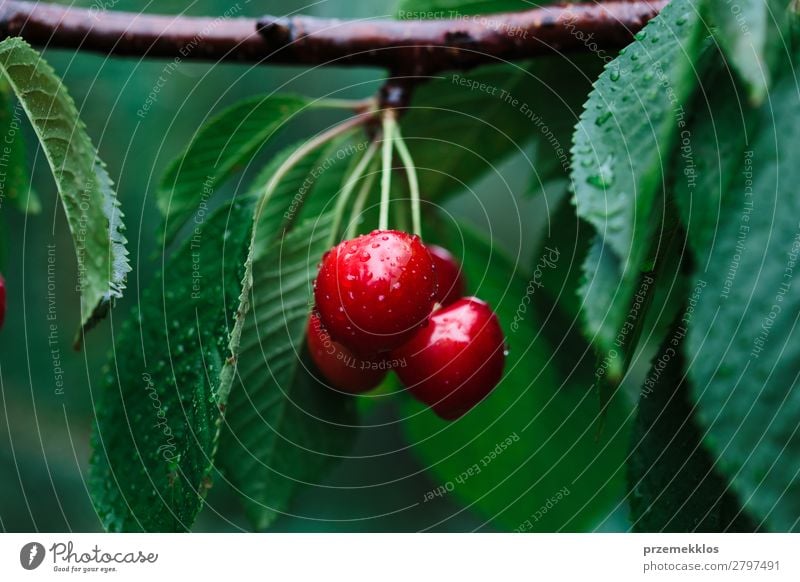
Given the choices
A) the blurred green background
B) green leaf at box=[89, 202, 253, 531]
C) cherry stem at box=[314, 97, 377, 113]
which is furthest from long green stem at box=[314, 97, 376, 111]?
the blurred green background

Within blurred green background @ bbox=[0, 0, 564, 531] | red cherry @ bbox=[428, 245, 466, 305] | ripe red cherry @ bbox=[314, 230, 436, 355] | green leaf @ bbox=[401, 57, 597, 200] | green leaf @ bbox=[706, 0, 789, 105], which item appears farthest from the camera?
blurred green background @ bbox=[0, 0, 564, 531]

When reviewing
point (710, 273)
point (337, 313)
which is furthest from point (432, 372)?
point (710, 273)

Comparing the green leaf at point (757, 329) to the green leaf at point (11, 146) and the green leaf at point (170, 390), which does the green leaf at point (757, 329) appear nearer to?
the green leaf at point (170, 390)

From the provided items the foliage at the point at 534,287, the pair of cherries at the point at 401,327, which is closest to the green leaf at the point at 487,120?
the foliage at the point at 534,287

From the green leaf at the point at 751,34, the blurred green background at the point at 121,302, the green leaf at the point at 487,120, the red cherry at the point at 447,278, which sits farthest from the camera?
the blurred green background at the point at 121,302

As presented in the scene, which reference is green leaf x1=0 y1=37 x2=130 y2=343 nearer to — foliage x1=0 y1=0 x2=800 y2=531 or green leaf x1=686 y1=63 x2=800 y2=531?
foliage x1=0 y1=0 x2=800 y2=531

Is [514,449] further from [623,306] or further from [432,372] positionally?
[623,306]
